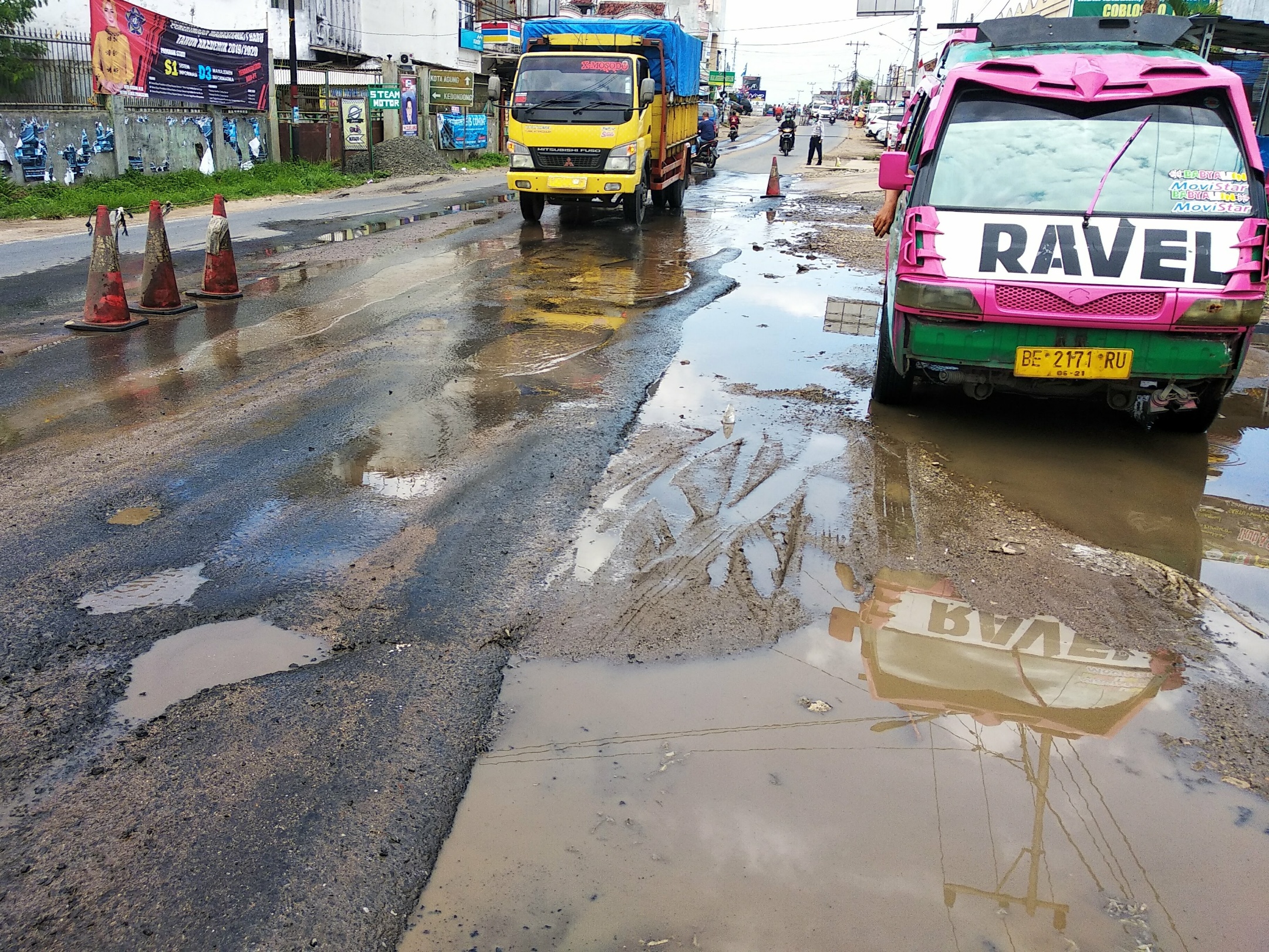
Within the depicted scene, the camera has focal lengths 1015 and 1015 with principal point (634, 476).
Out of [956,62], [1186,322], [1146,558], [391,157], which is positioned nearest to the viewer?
[1146,558]

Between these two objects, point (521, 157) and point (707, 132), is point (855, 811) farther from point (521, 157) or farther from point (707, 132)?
point (707, 132)

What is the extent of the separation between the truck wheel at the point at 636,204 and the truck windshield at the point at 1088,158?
981 centimetres

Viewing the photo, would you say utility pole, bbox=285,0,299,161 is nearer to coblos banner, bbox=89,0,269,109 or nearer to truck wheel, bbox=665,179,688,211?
coblos banner, bbox=89,0,269,109

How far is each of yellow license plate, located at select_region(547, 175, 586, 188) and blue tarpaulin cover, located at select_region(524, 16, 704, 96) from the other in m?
2.84

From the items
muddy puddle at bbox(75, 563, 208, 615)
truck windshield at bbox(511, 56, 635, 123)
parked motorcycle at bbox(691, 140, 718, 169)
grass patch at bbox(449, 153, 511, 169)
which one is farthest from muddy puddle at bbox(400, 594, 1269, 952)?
grass patch at bbox(449, 153, 511, 169)

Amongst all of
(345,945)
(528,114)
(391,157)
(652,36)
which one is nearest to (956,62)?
(345,945)

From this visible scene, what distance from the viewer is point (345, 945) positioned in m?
2.39

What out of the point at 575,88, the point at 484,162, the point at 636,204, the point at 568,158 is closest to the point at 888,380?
the point at 568,158

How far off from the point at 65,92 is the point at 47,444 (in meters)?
20.1

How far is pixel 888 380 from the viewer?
6793mm

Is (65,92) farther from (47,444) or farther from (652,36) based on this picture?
(47,444)

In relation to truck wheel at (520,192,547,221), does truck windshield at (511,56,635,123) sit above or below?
above

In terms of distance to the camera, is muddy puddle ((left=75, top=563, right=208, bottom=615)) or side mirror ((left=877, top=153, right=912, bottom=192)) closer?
muddy puddle ((left=75, top=563, right=208, bottom=615))

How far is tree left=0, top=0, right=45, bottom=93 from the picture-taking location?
21.5 metres
